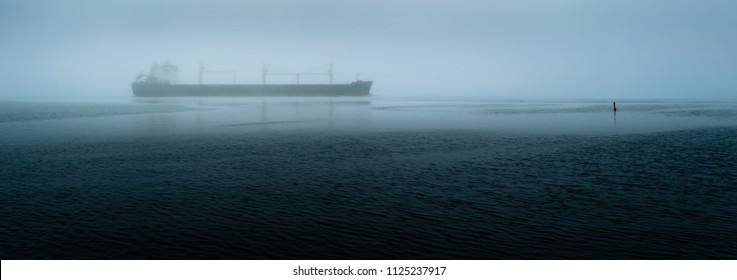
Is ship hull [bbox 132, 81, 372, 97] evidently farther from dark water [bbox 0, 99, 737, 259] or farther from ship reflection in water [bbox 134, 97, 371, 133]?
dark water [bbox 0, 99, 737, 259]

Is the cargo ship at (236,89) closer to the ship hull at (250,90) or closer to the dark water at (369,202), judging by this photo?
the ship hull at (250,90)

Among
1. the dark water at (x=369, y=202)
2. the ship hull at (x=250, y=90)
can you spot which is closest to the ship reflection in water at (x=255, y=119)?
the dark water at (x=369, y=202)

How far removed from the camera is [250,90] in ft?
575

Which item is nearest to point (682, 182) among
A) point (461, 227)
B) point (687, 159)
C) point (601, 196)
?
point (601, 196)

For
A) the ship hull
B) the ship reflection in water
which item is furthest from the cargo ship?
the ship reflection in water

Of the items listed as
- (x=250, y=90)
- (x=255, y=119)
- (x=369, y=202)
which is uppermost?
(x=250, y=90)

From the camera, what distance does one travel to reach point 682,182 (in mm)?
19312

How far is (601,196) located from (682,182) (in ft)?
14.7

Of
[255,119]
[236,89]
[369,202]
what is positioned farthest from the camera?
[236,89]

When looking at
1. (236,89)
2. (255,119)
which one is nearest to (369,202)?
(255,119)

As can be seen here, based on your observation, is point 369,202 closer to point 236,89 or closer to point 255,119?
point 255,119

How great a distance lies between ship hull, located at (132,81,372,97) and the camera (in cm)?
16712
